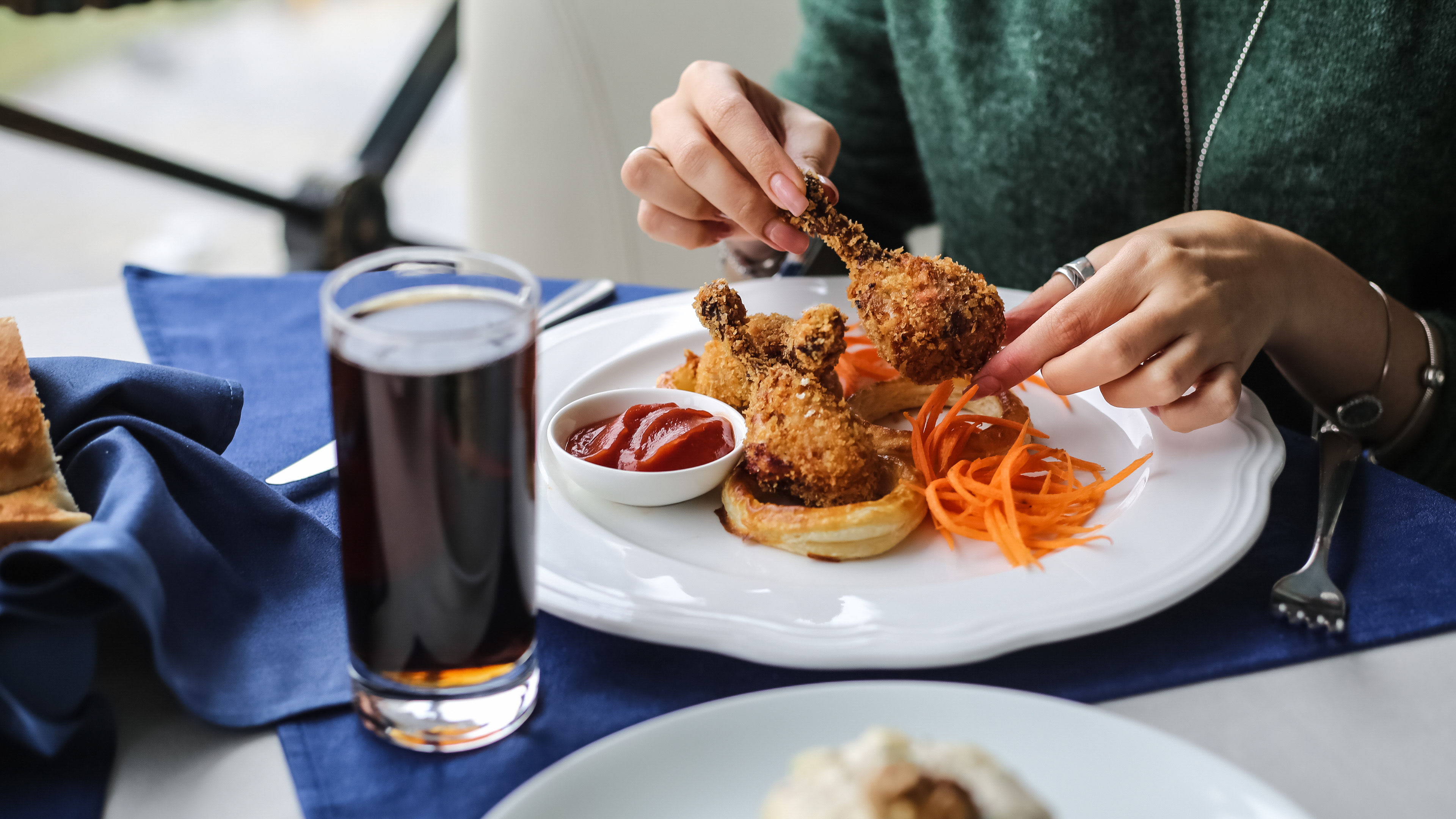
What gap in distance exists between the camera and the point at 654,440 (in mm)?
1413

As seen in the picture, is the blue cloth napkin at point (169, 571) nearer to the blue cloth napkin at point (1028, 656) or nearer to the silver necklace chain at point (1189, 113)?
the blue cloth napkin at point (1028, 656)

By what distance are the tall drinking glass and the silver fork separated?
835 mm

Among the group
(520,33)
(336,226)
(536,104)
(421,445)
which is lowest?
(336,226)

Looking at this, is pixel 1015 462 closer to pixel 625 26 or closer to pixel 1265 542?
pixel 1265 542

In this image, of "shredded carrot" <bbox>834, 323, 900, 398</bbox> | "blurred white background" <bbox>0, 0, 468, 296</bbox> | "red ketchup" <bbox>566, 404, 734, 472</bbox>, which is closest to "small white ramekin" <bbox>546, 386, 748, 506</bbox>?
"red ketchup" <bbox>566, 404, 734, 472</bbox>

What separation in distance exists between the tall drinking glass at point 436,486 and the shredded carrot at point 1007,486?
1.97 feet

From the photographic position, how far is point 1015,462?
140cm

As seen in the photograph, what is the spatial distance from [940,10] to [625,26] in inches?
55.1

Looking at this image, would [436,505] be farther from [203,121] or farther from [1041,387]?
[203,121]

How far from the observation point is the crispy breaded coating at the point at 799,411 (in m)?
1.37

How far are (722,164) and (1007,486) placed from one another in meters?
0.72

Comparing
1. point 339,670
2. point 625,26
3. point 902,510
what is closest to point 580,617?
point 339,670

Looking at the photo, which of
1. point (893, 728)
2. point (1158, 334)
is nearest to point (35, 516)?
point (893, 728)

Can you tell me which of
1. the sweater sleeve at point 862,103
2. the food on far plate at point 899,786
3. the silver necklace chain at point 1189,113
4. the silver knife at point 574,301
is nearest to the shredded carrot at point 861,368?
the silver knife at point 574,301
